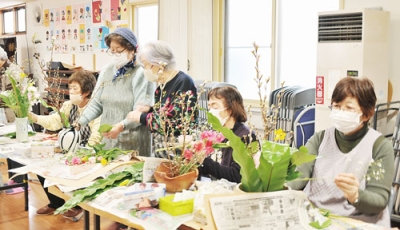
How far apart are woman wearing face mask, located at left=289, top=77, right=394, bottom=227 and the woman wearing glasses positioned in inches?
52.7

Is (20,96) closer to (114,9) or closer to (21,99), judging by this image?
(21,99)

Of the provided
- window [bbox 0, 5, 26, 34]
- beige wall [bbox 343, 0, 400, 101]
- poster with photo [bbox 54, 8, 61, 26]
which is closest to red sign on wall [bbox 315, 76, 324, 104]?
beige wall [bbox 343, 0, 400, 101]

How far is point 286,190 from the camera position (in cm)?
159

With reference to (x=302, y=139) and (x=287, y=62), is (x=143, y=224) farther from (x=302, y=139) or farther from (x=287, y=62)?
(x=287, y=62)

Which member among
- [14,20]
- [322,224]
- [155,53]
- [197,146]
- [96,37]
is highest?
[14,20]

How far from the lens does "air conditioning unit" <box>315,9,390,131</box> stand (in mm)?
3506

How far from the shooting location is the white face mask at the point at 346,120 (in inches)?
80.3

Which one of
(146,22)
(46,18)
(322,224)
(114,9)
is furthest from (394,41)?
(46,18)

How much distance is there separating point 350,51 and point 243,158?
231 centimetres

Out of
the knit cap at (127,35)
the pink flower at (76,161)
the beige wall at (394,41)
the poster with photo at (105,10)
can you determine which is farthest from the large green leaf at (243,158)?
the poster with photo at (105,10)

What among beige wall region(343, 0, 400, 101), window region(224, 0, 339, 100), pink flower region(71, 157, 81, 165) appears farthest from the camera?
window region(224, 0, 339, 100)

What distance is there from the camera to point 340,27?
3609 mm

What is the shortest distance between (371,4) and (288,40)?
40.8 inches

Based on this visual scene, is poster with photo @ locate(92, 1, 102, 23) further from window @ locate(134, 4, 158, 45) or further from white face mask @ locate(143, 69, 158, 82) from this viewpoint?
white face mask @ locate(143, 69, 158, 82)
